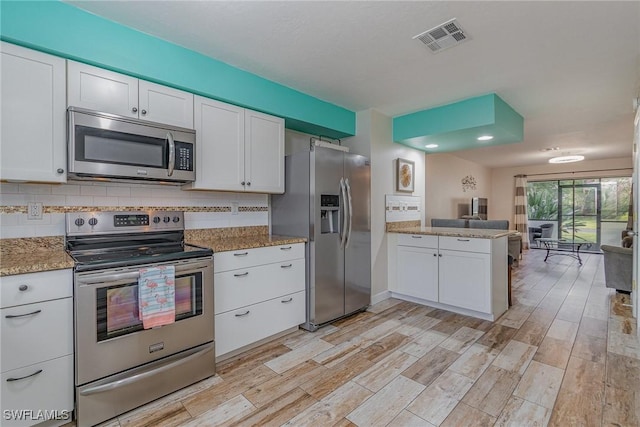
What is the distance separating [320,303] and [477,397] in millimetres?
1464

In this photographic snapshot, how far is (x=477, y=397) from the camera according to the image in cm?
192

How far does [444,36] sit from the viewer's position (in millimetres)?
2119

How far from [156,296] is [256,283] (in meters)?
0.83

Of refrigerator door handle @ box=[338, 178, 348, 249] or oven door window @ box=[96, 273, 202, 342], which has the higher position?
refrigerator door handle @ box=[338, 178, 348, 249]

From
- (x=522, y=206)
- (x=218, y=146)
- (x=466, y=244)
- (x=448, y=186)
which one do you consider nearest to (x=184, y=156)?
(x=218, y=146)

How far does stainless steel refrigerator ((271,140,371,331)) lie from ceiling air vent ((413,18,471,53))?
1235 mm

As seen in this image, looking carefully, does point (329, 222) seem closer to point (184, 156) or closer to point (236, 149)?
point (236, 149)

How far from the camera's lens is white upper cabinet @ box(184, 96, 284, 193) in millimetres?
2426

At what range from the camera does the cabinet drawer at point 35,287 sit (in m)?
Result: 1.47

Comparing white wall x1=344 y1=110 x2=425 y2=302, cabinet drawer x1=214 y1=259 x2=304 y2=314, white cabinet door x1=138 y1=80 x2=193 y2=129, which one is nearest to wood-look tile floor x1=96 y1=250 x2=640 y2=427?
cabinet drawer x1=214 y1=259 x2=304 y2=314

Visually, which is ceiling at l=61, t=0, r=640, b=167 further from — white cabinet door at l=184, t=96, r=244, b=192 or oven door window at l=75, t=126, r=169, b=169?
oven door window at l=75, t=126, r=169, b=169

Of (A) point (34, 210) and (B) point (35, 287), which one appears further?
(A) point (34, 210)

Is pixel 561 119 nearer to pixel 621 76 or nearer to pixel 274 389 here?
pixel 621 76
